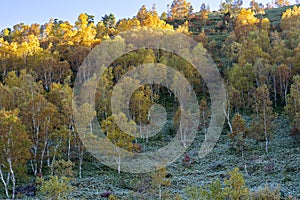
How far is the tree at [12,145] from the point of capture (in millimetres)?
39125

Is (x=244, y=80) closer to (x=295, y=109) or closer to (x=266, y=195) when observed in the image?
(x=295, y=109)

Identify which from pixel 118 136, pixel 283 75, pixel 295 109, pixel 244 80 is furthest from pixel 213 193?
pixel 283 75

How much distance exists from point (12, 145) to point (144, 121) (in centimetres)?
2508

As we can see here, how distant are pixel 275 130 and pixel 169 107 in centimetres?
2244

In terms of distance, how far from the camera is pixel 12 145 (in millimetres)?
39531

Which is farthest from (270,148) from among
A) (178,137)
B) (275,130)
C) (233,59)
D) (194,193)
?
(233,59)

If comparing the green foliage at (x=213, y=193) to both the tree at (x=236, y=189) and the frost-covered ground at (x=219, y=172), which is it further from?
the frost-covered ground at (x=219, y=172)

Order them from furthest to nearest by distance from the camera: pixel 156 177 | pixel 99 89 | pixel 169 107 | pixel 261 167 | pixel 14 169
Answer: pixel 169 107 → pixel 99 89 → pixel 261 167 → pixel 14 169 → pixel 156 177

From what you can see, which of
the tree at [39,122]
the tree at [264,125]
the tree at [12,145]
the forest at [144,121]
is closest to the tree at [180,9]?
the forest at [144,121]

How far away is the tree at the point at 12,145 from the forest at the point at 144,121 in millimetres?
108

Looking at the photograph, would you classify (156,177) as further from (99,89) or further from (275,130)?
(99,89)

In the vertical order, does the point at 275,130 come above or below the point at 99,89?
below

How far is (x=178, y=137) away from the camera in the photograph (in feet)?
196

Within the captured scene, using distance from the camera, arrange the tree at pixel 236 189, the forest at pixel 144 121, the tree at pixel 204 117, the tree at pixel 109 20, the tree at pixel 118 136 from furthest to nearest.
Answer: the tree at pixel 109 20 < the tree at pixel 204 117 < the tree at pixel 118 136 < the forest at pixel 144 121 < the tree at pixel 236 189
